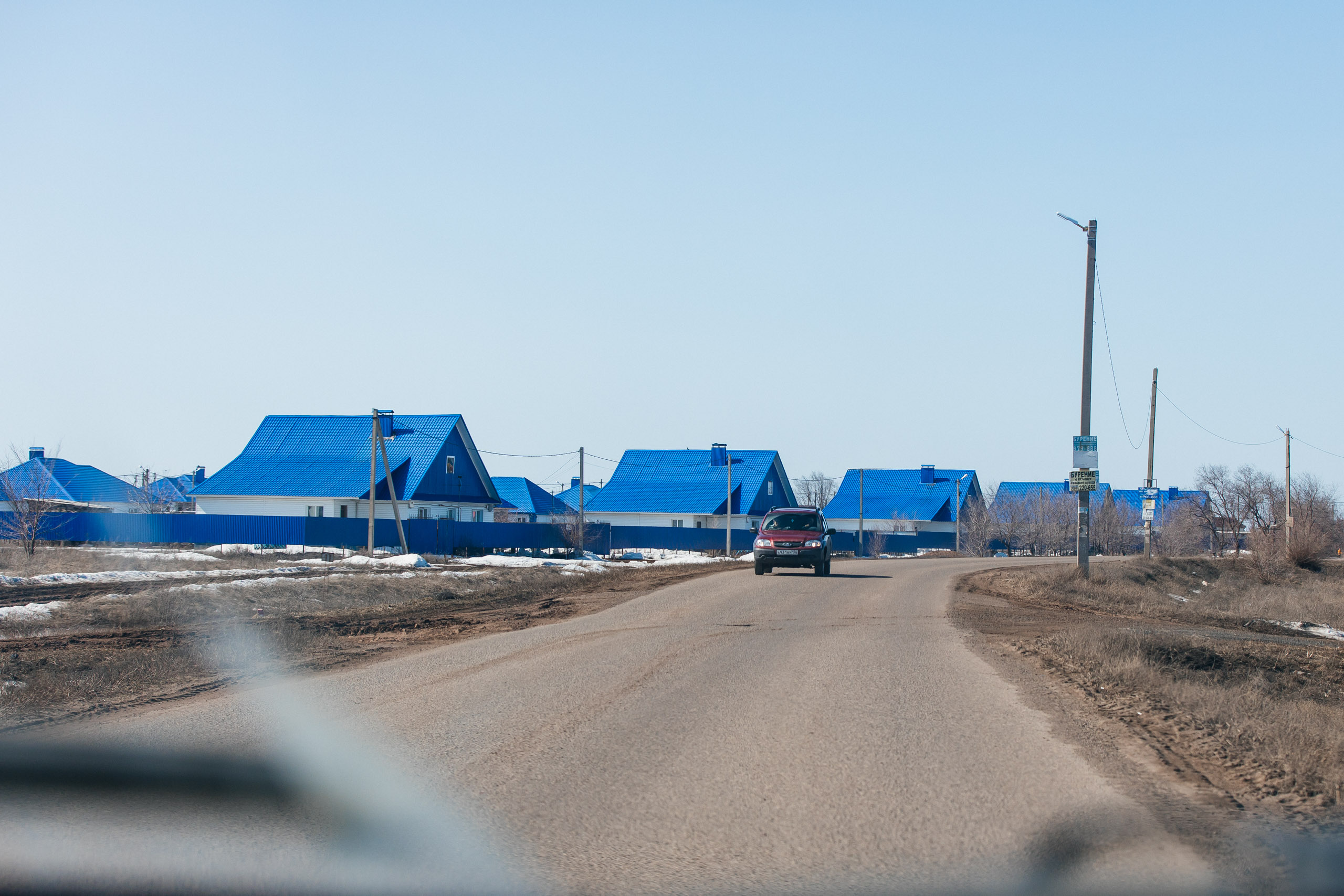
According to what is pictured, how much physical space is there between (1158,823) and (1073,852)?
0.77 metres

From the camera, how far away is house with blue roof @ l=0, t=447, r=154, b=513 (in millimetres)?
60256

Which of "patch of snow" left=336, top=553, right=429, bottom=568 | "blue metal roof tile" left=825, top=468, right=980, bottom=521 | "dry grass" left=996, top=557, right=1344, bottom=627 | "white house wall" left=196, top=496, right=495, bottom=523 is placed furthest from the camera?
"blue metal roof tile" left=825, top=468, right=980, bottom=521

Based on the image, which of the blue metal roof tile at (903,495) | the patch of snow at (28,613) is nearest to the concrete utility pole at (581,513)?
the patch of snow at (28,613)

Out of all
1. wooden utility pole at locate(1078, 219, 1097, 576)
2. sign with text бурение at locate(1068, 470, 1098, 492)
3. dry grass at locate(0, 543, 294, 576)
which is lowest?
dry grass at locate(0, 543, 294, 576)

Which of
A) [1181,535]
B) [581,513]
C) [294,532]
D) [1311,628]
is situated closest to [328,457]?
[294,532]

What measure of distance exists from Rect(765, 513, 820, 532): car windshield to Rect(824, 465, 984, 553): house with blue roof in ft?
182

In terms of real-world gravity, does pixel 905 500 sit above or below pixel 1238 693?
above

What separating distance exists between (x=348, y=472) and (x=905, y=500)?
49.4m

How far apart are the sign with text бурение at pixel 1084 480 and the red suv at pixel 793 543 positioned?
20.9 ft

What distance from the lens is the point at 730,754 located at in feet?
23.2

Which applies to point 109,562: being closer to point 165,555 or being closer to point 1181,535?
point 165,555

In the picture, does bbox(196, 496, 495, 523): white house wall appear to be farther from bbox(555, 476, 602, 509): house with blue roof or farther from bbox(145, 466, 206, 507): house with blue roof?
bbox(555, 476, 602, 509): house with blue roof

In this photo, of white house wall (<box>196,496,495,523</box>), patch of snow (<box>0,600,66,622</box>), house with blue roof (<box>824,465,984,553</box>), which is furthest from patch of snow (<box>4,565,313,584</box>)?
house with blue roof (<box>824,465,984,553</box>)

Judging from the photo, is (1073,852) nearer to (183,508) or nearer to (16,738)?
(16,738)
